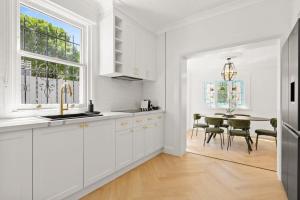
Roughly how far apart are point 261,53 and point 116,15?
165 inches

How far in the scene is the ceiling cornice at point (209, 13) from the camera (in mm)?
2562

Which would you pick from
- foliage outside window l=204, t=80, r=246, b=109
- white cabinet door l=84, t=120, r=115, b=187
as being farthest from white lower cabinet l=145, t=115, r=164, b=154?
foliage outside window l=204, t=80, r=246, b=109

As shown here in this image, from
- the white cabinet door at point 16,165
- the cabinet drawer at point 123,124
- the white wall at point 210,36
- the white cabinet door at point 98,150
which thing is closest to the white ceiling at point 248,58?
the white wall at point 210,36

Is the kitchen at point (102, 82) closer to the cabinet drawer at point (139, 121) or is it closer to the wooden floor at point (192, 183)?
the cabinet drawer at point (139, 121)

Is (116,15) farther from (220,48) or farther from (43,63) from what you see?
(220,48)

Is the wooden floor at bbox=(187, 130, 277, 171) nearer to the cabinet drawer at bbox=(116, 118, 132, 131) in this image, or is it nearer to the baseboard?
the baseboard

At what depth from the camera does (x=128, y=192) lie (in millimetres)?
2037

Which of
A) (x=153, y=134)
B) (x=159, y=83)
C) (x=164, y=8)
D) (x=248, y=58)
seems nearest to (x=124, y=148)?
(x=153, y=134)

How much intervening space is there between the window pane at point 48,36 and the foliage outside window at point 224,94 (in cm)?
513

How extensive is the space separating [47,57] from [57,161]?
1.43 m

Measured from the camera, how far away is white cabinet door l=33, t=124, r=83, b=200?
4.90 feet

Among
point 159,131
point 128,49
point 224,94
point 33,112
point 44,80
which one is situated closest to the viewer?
point 33,112

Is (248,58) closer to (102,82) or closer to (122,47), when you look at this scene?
(122,47)

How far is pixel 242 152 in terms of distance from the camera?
3.59 m
